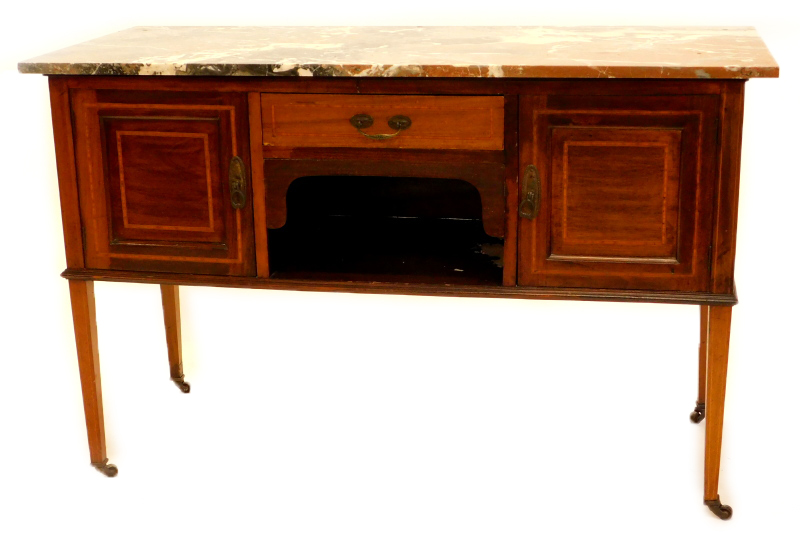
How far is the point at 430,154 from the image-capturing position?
2924 mm

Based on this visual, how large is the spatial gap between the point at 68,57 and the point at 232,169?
1.51 feet

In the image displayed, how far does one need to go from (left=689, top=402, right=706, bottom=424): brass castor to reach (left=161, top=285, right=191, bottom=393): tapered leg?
1443mm

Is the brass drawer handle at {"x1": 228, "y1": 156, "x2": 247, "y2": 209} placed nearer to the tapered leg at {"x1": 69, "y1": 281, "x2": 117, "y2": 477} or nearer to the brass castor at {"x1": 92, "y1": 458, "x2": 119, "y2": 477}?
the tapered leg at {"x1": 69, "y1": 281, "x2": 117, "y2": 477}

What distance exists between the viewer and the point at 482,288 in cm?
303

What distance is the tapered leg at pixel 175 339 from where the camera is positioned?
3.84 m

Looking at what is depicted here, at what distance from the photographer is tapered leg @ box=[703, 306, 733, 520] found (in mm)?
2957

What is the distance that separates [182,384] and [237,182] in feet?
3.35

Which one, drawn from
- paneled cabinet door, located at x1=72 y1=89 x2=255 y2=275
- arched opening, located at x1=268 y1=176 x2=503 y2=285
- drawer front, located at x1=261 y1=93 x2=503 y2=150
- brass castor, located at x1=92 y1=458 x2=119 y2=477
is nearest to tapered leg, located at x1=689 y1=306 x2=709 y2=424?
arched opening, located at x1=268 y1=176 x2=503 y2=285

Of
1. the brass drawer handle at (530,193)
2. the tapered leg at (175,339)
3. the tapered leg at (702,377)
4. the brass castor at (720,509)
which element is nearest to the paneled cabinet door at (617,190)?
the brass drawer handle at (530,193)

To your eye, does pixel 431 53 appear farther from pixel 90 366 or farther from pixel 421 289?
pixel 90 366

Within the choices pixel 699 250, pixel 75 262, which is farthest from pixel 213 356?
pixel 699 250

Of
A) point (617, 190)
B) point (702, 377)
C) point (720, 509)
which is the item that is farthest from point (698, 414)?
point (617, 190)

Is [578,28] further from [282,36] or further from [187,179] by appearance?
[187,179]

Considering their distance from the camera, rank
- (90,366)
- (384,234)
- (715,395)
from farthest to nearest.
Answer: (384,234) < (90,366) < (715,395)
